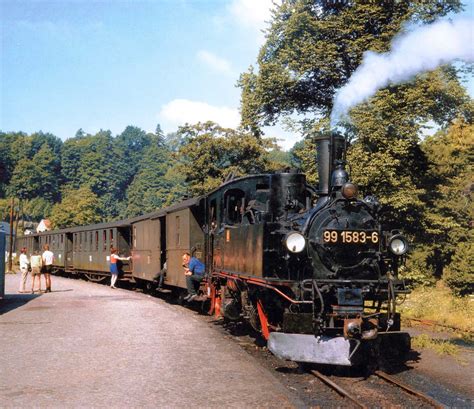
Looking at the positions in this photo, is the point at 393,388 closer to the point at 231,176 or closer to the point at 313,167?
the point at 231,176

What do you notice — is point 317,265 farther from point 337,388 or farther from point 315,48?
point 315,48

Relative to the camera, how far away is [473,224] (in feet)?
128

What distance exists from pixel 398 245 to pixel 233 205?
3.56m

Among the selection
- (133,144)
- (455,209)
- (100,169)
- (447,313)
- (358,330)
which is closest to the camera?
(358,330)

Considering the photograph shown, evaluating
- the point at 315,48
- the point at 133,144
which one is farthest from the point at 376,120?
the point at 133,144

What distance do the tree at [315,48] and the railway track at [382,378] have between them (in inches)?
640

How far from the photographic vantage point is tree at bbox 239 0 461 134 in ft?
72.7

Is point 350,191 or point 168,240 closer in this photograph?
point 350,191

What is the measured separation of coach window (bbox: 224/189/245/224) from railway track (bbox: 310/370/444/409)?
11.9 feet

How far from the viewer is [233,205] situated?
35.6ft

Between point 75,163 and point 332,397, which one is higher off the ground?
point 75,163

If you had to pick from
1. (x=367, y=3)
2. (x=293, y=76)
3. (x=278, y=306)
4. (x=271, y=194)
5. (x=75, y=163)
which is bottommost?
(x=278, y=306)

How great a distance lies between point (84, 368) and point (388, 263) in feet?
14.5

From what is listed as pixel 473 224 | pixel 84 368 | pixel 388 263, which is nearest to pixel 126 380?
pixel 84 368
